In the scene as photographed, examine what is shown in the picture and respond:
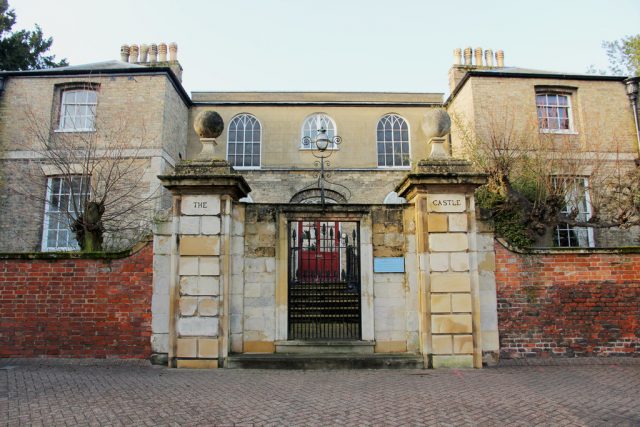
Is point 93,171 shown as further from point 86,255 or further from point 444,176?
point 444,176

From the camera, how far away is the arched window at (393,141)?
18.1 metres

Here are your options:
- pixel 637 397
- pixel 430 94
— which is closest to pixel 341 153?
pixel 430 94

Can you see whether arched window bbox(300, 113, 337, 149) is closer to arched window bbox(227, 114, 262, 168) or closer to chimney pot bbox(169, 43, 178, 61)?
arched window bbox(227, 114, 262, 168)

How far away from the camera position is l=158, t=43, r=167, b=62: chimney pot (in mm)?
18359

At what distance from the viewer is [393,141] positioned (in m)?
18.3

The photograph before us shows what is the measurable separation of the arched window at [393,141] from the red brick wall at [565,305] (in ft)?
37.2

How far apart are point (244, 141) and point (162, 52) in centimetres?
542

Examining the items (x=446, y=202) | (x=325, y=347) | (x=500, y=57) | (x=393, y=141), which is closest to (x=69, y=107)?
(x=393, y=141)

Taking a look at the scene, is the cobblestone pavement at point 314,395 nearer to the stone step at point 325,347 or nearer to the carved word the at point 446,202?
the stone step at point 325,347

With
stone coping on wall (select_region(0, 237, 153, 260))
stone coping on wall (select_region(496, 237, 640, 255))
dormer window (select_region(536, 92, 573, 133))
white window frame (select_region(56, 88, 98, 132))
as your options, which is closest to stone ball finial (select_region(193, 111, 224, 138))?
stone coping on wall (select_region(0, 237, 153, 260))

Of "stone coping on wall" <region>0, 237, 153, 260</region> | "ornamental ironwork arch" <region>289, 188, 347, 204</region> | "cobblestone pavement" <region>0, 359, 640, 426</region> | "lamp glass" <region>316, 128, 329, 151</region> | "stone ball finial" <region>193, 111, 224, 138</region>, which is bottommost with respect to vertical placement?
"cobblestone pavement" <region>0, 359, 640, 426</region>

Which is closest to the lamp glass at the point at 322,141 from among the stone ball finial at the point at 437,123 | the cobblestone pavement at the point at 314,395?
the stone ball finial at the point at 437,123

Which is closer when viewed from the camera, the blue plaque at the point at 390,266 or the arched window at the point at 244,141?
the blue plaque at the point at 390,266

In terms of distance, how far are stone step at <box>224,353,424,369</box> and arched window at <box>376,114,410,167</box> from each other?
12445mm
